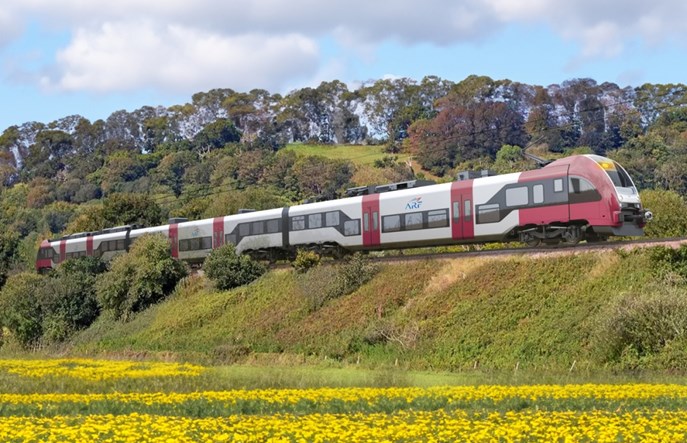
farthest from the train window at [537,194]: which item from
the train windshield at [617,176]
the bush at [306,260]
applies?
the bush at [306,260]

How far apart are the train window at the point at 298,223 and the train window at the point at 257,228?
2848 millimetres

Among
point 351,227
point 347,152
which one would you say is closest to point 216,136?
point 347,152

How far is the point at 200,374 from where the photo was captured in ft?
95.7

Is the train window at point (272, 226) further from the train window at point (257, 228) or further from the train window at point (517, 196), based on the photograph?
the train window at point (517, 196)

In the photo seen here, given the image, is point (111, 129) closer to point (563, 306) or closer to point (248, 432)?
point (563, 306)

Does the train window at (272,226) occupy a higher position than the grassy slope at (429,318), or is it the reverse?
the train window at (272,226)

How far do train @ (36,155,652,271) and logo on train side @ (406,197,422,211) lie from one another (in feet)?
0.15

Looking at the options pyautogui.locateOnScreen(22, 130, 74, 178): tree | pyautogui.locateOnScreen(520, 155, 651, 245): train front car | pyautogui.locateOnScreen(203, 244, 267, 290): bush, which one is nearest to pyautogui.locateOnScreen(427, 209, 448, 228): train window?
pyautogui.locateOnScreen(520, 155, 651, 245): train front car

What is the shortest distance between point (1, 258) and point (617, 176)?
69803mm

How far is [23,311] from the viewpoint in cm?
5494

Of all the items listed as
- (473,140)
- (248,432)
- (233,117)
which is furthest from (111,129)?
(248,432)

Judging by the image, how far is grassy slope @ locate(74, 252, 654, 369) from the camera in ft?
98.6

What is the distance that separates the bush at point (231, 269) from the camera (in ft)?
159

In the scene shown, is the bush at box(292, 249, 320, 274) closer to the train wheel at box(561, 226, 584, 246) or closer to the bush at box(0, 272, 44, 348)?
the train wheel at box(561, 226, 584, 246)
